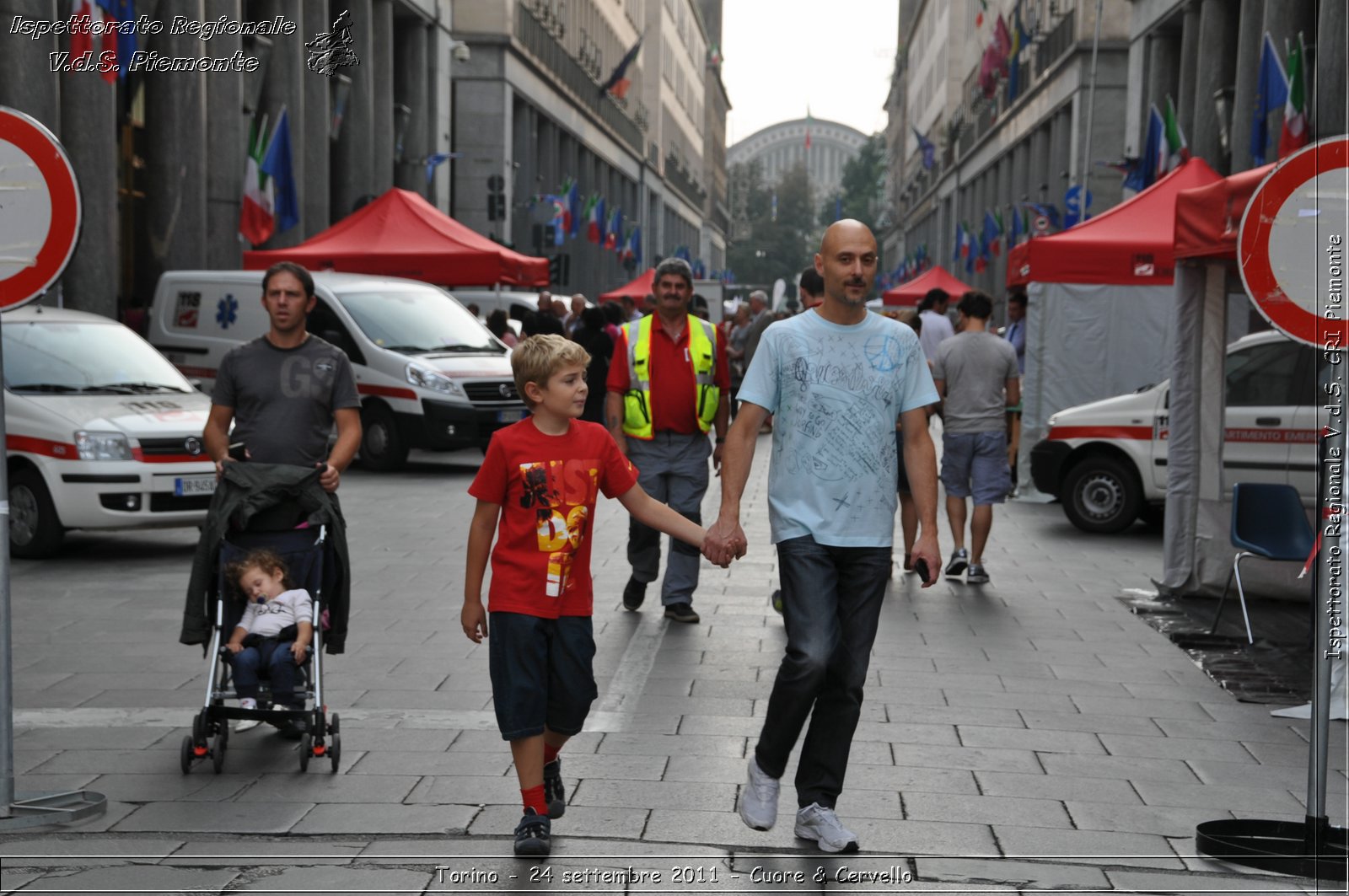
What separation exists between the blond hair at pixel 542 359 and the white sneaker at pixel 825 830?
4.88 ft

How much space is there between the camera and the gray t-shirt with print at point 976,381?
1121 centimetres

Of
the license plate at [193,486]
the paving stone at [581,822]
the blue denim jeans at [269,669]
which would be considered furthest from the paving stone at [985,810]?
the license plate at [193,486]

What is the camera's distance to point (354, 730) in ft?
22.0

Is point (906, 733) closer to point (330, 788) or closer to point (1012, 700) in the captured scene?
point (1012, 700)

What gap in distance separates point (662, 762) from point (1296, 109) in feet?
53.4

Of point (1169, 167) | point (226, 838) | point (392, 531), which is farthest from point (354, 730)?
point (1169, 167)

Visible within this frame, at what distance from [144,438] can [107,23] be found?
9.34 meters

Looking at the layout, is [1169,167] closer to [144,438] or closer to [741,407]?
[144,438]

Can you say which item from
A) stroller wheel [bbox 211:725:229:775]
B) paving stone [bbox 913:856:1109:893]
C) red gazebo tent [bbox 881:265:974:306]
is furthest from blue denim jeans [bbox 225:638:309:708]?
red gazebo tent [bbox 881:265:974:306]

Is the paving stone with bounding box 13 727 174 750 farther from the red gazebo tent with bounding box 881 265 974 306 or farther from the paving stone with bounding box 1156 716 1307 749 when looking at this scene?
the red gazebo tent with bounding box 881 265 974 306

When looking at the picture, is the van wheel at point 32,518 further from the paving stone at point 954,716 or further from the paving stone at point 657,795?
the paving stone at point 657,795

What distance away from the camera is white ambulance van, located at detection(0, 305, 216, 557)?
11484 millimetres

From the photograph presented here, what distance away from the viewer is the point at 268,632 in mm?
6164

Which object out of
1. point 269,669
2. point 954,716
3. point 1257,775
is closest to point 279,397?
point 269,669
